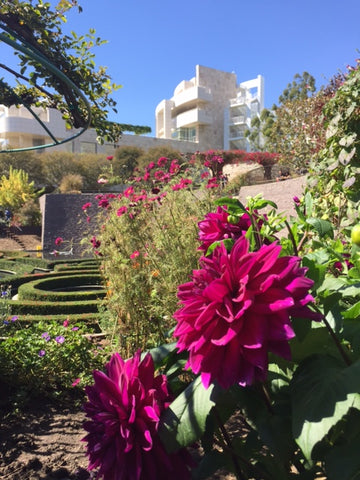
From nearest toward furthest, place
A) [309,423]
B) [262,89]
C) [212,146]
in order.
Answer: [309,423] → [212,146] → [262,89]

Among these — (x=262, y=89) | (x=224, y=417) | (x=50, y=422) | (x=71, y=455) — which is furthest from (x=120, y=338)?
(x=262, y=89)

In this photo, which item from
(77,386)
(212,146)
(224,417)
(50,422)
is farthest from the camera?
(212,146)

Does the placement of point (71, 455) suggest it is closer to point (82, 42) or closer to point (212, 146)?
point (82, 42)

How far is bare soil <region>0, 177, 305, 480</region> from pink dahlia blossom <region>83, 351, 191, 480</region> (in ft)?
2.98

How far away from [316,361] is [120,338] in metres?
2.37

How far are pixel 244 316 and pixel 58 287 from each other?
715 cm

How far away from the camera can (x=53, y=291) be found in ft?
21.0

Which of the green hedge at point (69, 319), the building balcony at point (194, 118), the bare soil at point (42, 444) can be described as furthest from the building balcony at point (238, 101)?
the bare soil at point (42, 444)

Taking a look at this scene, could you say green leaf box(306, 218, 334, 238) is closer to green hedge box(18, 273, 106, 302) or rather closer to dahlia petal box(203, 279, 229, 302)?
dahlia petal box(203, 279, 229, 302)

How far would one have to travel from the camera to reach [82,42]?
11.0 feet

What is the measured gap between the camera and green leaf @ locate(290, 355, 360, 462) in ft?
1.75

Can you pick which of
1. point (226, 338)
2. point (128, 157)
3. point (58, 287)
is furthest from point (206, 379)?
point (128, 157)

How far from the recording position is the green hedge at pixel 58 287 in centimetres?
574

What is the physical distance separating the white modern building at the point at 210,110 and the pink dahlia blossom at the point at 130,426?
Answer: 43.9 metres
